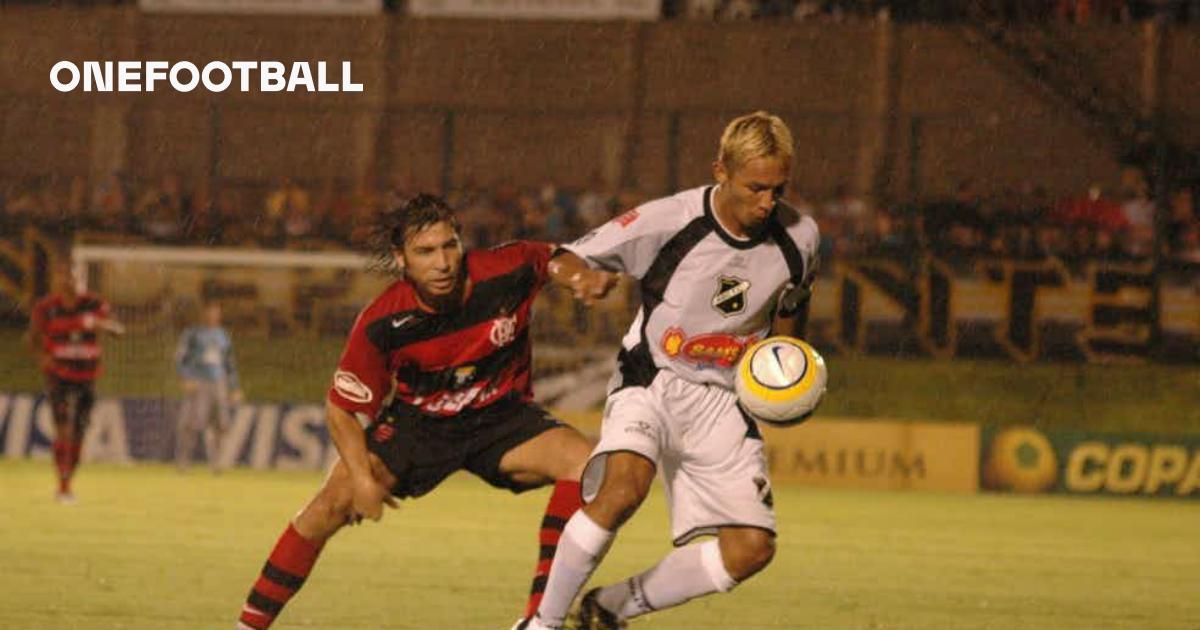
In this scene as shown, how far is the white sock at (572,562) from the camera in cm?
706

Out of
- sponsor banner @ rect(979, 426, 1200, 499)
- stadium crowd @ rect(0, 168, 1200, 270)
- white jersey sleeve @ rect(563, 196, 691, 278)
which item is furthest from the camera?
stadium crowd @ rect(0, 168, 1200, 270)

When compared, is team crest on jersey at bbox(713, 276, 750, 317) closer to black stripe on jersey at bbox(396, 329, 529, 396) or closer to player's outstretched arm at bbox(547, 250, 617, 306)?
player's outstretched arm at bbox(547, 250, 617, 306)

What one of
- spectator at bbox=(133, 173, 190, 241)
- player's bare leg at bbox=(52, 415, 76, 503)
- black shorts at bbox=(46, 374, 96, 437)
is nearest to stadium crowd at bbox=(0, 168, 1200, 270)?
spectator at bbox=(133, 173, 190, 241)

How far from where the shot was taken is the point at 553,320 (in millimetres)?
20344

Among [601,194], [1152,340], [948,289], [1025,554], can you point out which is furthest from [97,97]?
[1025,554]

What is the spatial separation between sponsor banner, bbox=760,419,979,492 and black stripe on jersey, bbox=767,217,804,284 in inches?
473

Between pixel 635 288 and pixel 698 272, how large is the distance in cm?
1343

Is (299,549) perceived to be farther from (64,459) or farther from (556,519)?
(64,459)

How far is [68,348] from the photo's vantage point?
16.5 m

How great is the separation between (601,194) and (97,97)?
28.1ft

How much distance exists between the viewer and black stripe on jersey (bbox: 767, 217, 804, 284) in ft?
23.9

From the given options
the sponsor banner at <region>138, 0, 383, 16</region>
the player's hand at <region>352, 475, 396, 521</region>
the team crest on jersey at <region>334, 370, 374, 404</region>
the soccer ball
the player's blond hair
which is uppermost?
the sponsor banner at <region>138, 0, 383, 16</region>

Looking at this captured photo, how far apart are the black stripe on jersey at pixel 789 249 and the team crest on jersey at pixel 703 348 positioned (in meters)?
0.30

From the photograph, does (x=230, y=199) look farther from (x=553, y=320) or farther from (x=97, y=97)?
(x=97, y=97)
